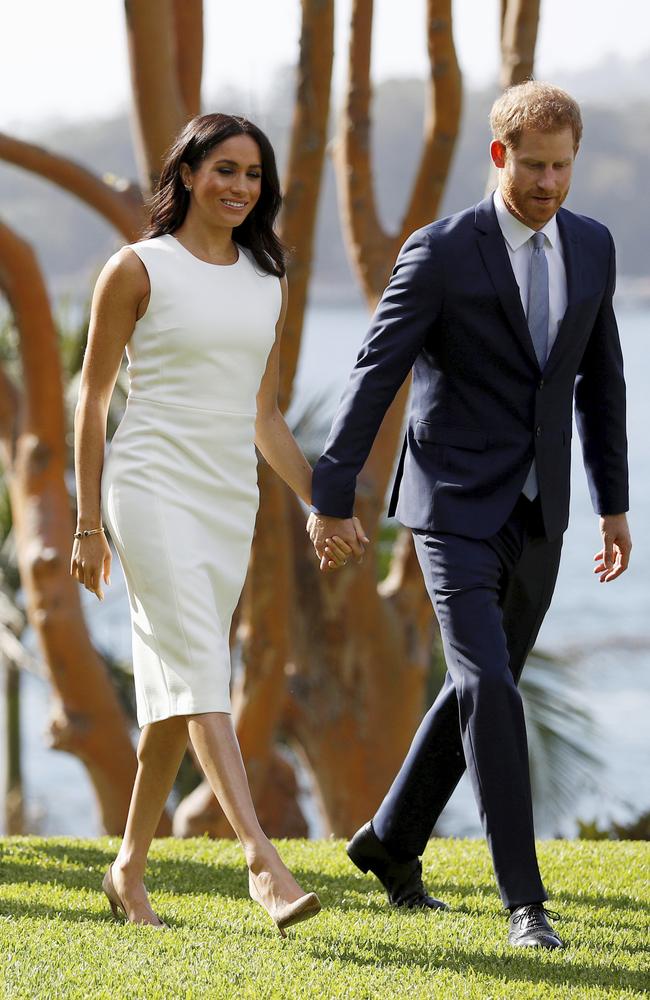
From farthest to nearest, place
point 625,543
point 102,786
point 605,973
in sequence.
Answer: point 102,786 < point 625,543 < point 605,973

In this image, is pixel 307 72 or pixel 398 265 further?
pixel 307 72

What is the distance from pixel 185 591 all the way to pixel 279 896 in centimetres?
75

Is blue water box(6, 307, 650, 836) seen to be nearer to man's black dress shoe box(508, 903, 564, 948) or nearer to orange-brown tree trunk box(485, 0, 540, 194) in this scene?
orange-brown tree trunk box(485, 0, 540, 194)

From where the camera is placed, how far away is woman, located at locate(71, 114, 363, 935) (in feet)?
11.9

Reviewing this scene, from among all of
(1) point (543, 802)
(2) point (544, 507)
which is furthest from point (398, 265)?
(1) point (543, 802)

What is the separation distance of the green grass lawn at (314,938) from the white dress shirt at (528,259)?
1463 millimetres

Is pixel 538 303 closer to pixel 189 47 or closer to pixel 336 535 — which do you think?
pixel 336 535

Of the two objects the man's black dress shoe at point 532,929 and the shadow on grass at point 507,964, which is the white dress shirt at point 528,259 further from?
the shadow on grass at point 507,964

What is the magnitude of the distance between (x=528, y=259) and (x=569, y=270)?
11cm

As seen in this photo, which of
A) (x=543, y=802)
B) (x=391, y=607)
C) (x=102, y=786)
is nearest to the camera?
(x=102, y=786)

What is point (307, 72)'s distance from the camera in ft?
28.0

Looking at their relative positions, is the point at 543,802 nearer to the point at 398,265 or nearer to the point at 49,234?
the point at 398,265

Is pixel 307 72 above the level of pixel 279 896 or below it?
above

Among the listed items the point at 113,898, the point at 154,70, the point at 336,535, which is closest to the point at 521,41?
the point at 154,70
